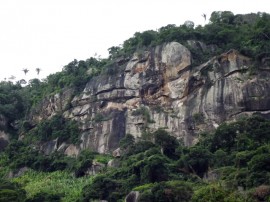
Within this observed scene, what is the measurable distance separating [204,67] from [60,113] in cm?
1869

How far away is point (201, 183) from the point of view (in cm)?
4300

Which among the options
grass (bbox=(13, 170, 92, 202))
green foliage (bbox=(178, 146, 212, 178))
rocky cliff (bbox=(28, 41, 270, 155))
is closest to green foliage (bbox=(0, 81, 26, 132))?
rocky cliff (bbox=(28, 41, 270, 155))

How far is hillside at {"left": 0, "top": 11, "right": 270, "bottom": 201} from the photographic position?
4631cm

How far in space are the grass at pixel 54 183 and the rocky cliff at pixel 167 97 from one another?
5.28 m

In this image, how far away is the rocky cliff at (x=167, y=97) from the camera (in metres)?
56.5

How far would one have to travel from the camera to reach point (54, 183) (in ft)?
174

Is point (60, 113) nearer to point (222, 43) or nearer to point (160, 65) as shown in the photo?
point (160, 65)

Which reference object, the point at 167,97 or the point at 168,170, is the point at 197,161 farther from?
the point at 167,97

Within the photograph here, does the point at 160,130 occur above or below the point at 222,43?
below

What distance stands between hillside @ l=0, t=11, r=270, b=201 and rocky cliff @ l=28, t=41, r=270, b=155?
0.36 feet

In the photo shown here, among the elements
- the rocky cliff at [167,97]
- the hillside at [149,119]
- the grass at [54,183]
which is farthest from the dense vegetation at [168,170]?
the rocky cliff at [167,97]

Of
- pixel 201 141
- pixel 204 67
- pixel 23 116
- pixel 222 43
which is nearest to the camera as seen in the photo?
pixel 201 141

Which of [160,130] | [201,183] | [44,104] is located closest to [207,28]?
[160,130]

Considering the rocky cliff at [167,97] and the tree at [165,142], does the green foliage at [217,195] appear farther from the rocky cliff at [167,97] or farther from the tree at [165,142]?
the rocky cliff at [167,97]
